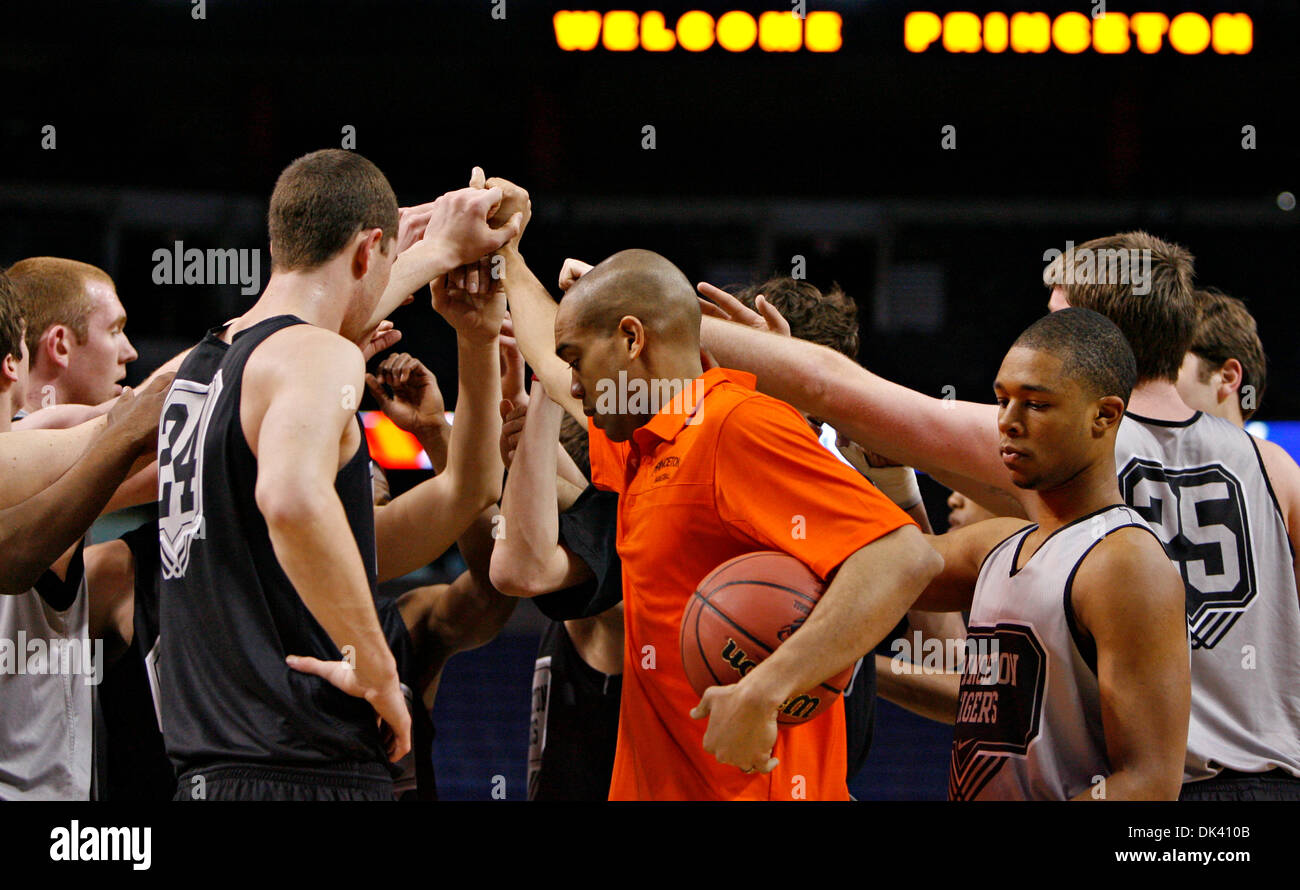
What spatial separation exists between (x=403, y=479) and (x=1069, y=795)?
8.12 m

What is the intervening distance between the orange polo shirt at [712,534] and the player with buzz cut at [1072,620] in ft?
1.22

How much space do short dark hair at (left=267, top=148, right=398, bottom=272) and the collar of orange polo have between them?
769 mm

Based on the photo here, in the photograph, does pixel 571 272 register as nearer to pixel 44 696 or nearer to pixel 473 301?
pixel 473 301

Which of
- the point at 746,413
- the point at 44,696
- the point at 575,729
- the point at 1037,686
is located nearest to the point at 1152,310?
the point at 1037,686

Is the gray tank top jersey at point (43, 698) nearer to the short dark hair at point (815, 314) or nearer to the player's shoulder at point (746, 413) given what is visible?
the player's shoulder at point (746, 413)

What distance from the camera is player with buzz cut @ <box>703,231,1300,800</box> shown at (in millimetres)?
2848

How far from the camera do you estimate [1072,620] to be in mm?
2557

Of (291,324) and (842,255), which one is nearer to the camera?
(291,324)

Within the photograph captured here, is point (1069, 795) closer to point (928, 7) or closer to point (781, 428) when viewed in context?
point (781, 428)

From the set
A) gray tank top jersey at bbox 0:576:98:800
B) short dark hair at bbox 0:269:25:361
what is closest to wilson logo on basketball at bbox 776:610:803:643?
gray tank top jersey at bbox 0:576:98:800

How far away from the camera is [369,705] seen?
256 cm

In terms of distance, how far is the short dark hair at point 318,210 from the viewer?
2672mm

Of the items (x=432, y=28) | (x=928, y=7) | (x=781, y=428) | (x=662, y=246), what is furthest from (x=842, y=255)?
(x=781, y=428)
